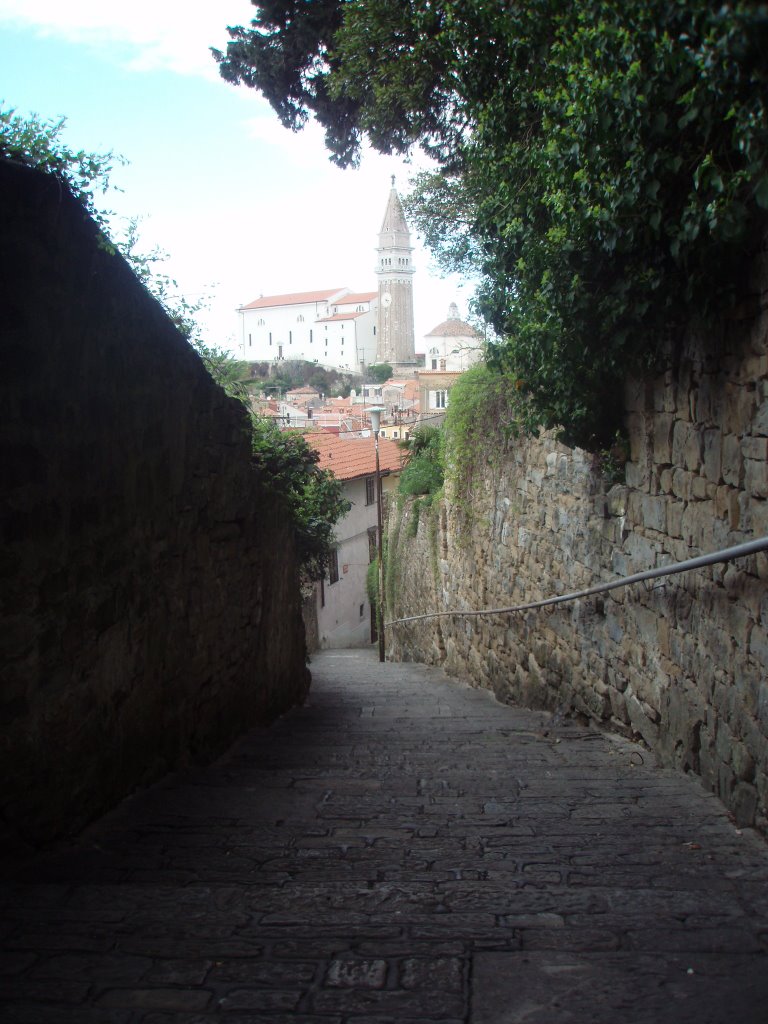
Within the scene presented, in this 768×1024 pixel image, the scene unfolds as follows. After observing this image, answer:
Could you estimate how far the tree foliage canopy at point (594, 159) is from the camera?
2955mm

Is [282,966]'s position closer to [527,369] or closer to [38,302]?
[38,302]

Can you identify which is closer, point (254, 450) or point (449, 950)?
point (449, 950)

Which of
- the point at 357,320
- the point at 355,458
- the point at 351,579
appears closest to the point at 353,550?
the point at 351,579

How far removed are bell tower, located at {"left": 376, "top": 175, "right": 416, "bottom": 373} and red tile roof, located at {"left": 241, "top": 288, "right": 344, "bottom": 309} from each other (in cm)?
780

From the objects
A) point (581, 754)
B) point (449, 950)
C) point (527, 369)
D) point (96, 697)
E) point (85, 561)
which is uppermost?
point (527, 369)

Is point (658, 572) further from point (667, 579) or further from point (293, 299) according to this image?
point (293, 299)

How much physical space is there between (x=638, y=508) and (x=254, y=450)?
3458mm

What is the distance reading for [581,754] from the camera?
5359 mm

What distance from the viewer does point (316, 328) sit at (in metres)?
110

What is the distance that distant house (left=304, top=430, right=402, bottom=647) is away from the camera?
80.0 ft

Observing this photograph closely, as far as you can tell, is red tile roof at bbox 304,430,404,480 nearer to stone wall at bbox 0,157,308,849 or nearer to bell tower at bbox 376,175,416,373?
stone wall at bbox 0,157,308,849

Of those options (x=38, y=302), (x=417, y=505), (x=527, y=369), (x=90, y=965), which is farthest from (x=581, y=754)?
(x=417, y=505)

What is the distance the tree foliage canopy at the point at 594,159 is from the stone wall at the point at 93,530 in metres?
2.01

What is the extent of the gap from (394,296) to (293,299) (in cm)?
1423
